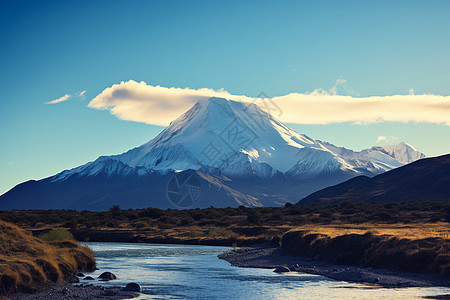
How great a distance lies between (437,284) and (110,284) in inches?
890

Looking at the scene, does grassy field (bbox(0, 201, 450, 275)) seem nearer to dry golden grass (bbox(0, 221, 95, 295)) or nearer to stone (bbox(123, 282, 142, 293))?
stone (bbox(123, 282, 142, 293))

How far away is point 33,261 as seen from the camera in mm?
38125

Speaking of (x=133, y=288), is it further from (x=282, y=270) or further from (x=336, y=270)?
(x=336, y=270)

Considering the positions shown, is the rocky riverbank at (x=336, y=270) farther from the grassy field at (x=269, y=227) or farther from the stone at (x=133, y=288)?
the stone at (x=133, y=288)

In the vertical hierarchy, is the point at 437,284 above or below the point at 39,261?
below

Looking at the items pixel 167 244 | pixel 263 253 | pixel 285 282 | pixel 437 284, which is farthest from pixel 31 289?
pixel 167 244

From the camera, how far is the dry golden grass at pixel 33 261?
34.0 metres

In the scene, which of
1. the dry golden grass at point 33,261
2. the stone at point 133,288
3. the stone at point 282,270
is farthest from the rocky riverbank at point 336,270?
the dry golden grass at point 33,261

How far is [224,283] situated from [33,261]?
13509 millimetres

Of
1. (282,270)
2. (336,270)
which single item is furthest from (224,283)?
(336,270)

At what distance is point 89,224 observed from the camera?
112m

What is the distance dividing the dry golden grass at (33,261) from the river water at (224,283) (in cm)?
216

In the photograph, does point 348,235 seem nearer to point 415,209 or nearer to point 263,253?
point 263,253

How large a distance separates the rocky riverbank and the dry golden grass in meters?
16.2
